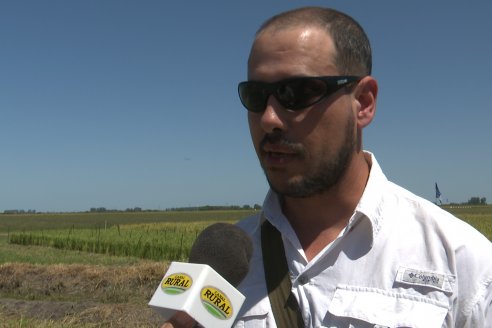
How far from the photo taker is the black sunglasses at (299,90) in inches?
68.3

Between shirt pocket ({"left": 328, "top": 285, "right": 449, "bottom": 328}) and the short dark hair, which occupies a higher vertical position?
the short dark hair

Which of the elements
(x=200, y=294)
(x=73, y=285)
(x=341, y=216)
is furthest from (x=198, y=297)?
(x=73, y=285)

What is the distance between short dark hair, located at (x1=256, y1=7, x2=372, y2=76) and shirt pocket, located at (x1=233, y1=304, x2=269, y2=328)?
79cm

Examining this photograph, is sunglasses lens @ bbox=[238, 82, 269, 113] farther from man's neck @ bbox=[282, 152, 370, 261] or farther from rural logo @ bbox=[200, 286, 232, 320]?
rural logo @ bbox=[200, 286, 232, 320]

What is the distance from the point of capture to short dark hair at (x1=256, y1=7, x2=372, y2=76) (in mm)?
1828

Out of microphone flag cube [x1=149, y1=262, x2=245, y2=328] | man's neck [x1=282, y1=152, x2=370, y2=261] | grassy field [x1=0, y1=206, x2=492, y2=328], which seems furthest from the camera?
grassy field [x1=0, y1=206, x2=492, y2=328]

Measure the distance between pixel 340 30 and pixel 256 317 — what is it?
955mm

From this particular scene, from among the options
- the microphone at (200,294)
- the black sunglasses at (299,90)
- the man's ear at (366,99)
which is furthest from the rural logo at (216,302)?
the man's ear at (366,99)

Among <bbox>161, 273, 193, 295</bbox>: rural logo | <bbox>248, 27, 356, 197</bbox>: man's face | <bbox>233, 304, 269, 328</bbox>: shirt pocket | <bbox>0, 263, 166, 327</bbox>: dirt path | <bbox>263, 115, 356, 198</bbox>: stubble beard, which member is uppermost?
<bbox>248, 27, 356, 197</bbox>: man's face

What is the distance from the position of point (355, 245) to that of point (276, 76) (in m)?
0.59

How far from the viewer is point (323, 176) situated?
70.6 inches

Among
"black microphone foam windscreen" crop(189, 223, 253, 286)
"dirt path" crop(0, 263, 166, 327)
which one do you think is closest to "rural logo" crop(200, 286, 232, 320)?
"black microphone foam windscreen" crop(189, 223, 253, 286)

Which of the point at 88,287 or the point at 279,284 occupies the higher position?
the point at 279,284

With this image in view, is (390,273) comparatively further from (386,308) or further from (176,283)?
(176,283)
